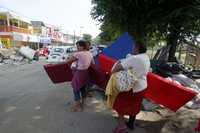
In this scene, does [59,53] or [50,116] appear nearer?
[50,116]

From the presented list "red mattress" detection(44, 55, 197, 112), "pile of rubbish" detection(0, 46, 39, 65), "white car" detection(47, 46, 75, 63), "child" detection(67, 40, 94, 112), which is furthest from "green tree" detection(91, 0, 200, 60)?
"pile of rubbish" detection(0, 46, 39, 65)

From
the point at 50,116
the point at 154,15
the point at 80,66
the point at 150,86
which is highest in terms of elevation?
the point at 154,15

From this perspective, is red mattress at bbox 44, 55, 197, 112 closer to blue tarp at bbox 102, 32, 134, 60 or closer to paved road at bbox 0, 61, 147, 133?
blue tarp at bbox 102, 32, 134, 60

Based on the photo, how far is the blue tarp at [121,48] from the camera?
7.34m

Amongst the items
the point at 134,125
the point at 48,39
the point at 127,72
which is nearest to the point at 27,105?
the point at 134,125

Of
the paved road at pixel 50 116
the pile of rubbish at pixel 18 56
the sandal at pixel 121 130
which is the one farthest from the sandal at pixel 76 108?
the pile of rubbish at pixel 18 56

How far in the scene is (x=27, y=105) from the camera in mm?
7184

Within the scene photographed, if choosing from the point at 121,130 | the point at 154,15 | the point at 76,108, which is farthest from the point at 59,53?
the point at 121,130

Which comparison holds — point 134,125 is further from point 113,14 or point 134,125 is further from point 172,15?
point 113,14

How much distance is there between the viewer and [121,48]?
24.7 ft

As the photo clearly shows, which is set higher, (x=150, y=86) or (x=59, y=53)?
(x=150, y=86)

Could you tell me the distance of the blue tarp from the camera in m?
7.34

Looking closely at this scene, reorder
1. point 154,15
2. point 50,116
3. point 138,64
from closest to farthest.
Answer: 1. point 138,64
2. point 50,116
3. point 154,15

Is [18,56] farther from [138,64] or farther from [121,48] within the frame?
[138,64]
